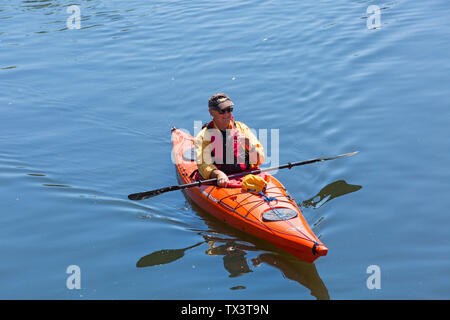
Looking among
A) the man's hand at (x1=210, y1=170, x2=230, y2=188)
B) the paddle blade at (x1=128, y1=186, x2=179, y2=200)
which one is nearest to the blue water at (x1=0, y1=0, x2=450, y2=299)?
the paddle blade at (x1=128, y1=186, x2=179, y2=200)

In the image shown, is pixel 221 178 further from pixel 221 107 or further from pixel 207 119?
pixel 207 119

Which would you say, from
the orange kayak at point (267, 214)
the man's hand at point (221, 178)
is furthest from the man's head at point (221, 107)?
the orange kayak at point (267, 214)

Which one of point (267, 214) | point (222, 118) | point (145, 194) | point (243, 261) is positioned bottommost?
point (243, 261)

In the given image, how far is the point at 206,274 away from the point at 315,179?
2.83 m

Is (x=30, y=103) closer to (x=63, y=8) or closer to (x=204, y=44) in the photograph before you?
(x=204, y=44)

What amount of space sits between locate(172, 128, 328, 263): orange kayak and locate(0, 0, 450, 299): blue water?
0.21 meters

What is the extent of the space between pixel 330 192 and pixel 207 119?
12.8 feet

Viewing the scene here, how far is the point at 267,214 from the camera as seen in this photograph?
21.5 ft

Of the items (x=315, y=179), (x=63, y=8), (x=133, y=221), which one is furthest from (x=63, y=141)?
(x=63, y=8)

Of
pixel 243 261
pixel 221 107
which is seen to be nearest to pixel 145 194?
pixel 221 107

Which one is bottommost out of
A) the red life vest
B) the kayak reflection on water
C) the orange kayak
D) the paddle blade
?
the kayak reflection on water

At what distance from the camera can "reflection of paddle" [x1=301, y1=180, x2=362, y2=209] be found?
7509 mm

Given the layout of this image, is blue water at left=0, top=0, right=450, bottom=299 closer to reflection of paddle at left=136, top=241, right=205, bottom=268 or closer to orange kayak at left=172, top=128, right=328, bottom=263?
reflection of paddle at left=136, top=241, right=205, bottom=268

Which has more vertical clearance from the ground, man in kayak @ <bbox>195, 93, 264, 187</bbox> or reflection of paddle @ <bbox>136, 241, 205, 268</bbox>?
man in kayak @ <bbox>195, 93, 264, 187</bbox>
